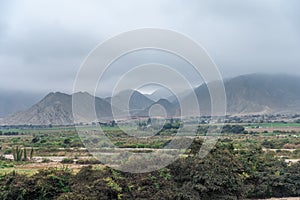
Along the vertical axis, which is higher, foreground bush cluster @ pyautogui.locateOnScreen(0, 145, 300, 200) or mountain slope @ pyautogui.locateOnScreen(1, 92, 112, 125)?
mountain slope @ pyautogui.locateOnScreen(1, 92, 112, 125)

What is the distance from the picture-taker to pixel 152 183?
44.6ft

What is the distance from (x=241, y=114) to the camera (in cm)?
18088

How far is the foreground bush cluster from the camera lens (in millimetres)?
12969

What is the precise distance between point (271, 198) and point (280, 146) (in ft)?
94.7

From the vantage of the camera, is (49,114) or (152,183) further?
(49,114)

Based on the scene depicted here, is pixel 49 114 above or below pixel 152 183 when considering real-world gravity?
above

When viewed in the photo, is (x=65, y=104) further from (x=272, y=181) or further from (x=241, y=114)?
→ (x=272, y=181)

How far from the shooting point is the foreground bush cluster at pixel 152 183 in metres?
13.0

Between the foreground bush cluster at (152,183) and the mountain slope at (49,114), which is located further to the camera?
the mountain slope at (49,114)

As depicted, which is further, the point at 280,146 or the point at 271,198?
the point at 280,146

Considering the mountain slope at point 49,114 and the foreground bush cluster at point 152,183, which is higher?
the mountain slope at point 49,114

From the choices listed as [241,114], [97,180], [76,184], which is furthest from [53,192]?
[241,114]

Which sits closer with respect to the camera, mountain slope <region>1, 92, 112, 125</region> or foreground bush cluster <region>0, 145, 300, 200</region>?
foreground bush cluster <region>0, 145, 300, 200</region>

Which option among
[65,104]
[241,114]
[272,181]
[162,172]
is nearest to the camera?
[162,172]
